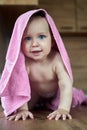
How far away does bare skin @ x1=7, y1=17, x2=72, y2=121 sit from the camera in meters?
0.79

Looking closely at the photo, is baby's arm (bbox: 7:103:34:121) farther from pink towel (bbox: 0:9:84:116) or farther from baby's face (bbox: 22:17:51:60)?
baby's face (bbox: 22:17:51:60)

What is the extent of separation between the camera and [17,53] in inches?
32.4

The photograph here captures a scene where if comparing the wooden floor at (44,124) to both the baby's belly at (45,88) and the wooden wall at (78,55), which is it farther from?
the wooden wall at (78,55)

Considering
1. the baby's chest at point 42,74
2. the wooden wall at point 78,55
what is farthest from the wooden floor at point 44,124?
the wooden wall at point 78,55

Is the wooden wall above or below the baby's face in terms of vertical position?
below

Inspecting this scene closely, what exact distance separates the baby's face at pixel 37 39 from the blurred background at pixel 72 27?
1375mm

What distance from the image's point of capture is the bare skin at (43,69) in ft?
2.61

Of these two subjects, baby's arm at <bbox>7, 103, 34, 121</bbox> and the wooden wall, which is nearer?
baby's arm at <bbox>7, 103, 34, 121</bbox>

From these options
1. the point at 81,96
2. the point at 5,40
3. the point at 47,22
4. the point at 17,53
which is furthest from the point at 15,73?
the point at 5,40

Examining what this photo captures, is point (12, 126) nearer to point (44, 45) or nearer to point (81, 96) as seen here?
point (44, 45)

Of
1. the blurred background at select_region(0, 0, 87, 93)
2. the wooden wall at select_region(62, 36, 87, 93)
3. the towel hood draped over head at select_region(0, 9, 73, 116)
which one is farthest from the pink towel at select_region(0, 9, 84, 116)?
the wooden wall at select_region(62, 36, 87, 93)

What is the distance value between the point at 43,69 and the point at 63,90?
87mm

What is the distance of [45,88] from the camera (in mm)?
907

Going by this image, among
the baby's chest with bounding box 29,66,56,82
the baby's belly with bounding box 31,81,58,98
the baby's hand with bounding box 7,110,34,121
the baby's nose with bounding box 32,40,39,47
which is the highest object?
the baby's nose with bounding box 32,40,39,47
